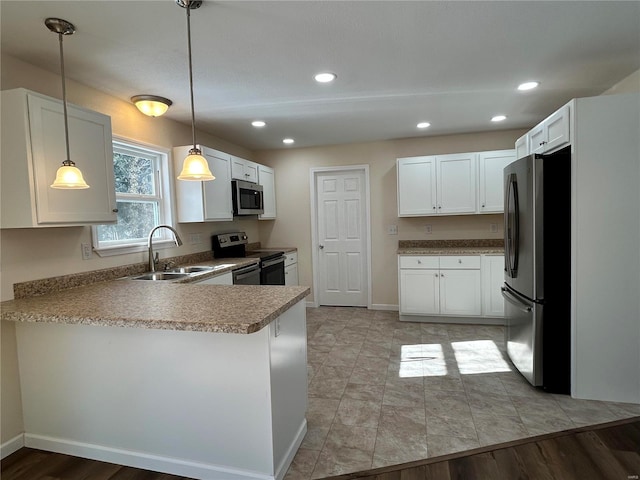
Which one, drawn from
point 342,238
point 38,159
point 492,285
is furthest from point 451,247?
point 38,159

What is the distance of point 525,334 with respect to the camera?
8.75 feet

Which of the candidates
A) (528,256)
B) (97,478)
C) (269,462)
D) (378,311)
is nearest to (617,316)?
(528,256)

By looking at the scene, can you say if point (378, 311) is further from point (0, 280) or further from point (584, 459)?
point (0, 280)

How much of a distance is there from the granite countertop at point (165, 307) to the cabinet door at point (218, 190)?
1388 mm

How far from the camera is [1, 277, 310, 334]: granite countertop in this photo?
1450mm

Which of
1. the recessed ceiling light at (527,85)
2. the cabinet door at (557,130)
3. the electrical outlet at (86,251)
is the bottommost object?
the electrical outlet at (86,251)

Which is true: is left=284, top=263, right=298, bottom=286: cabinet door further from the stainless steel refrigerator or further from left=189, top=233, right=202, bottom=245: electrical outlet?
the stainless steel refrigerator

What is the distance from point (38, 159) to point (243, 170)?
8.01 feet

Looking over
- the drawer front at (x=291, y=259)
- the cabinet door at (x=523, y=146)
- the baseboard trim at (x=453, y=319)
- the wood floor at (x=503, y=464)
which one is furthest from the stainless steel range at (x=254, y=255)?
the cabinet door at (x=523, y=146)

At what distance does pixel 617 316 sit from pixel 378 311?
9.22 feet

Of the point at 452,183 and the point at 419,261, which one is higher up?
the point at 452,183

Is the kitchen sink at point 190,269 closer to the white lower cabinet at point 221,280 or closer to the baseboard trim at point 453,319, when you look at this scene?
the white lower cabinet at point 221,280

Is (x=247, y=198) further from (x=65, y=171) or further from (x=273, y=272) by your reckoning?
(x=65, y=171)

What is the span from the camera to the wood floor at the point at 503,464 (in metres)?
1.77
